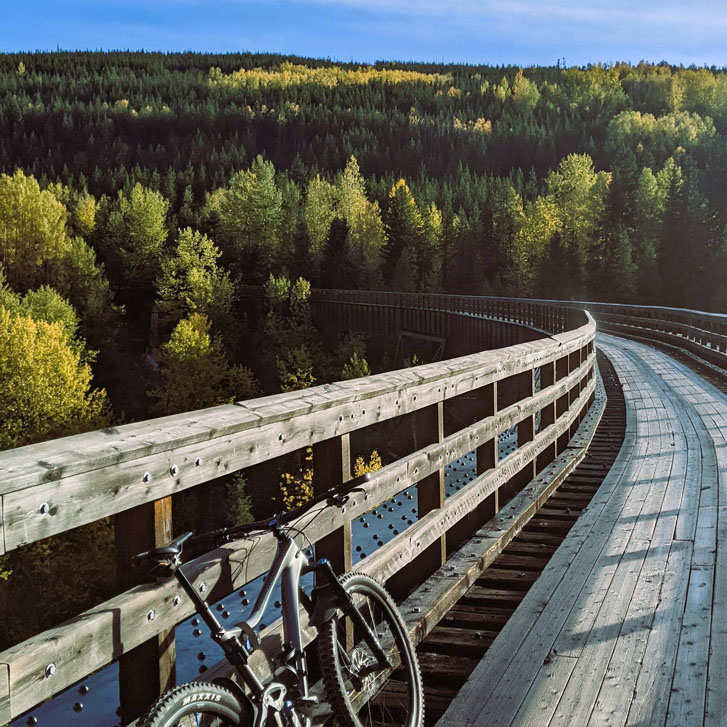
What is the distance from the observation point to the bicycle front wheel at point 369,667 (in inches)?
112

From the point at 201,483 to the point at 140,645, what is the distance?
460 millimetres

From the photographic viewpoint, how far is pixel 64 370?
3800 cm

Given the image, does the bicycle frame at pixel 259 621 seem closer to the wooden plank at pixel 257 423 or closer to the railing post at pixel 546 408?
the wooden plank at pixel 257 423

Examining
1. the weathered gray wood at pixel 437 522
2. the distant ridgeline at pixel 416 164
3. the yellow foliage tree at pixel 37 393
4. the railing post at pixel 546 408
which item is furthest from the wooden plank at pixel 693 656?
the distant ridgeline at pixel 416 164

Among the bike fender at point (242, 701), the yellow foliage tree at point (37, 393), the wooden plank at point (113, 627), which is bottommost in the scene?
the yellow foliage tree at point (37, 393)

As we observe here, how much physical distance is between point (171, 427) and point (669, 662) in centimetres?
254

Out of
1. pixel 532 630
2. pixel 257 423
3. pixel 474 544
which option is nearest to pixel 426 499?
pixel 474 544

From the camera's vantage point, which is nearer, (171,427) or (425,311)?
(171,427)

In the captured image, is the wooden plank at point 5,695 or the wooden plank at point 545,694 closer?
the wooden plank at point 5,695

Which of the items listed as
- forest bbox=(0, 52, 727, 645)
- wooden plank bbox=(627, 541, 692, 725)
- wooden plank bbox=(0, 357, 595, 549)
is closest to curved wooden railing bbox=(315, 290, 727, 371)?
forest bbox=(0, 52, 727, 645)

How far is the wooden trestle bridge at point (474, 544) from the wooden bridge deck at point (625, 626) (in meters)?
0.01

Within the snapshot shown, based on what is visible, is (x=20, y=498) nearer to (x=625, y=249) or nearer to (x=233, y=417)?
(x=233, y=417)

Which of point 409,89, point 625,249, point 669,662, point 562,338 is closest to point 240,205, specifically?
point 625,249

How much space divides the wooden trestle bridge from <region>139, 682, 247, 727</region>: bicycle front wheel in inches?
7.9
